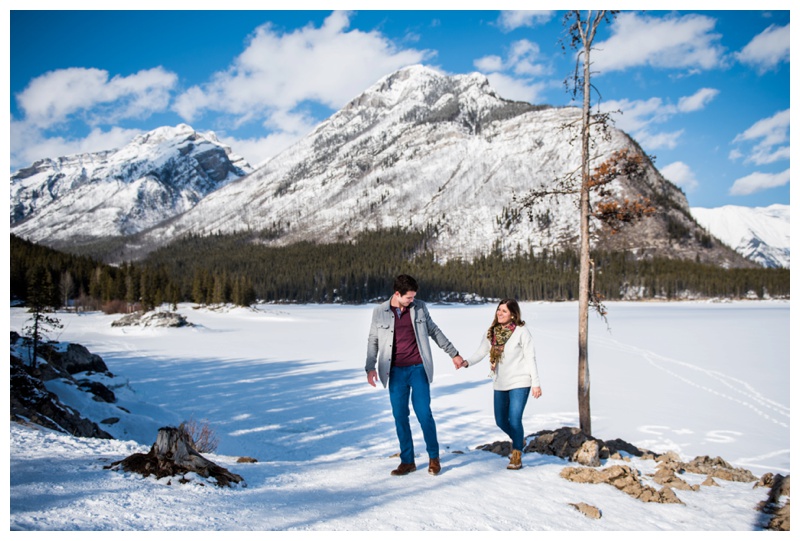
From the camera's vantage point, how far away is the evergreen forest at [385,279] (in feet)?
Result: 257

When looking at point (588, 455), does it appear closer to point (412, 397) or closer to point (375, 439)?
point (412, 397)

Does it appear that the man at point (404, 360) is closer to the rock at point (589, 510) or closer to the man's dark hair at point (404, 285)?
the man's dark hair at point (404, 285)

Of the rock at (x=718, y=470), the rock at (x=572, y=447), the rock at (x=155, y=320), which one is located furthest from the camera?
the rock at (x=155, y=320)

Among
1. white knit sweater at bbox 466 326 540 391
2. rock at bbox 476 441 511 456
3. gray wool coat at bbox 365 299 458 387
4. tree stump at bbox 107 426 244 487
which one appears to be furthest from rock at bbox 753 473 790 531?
tree stump at bbox 107 426 244 487

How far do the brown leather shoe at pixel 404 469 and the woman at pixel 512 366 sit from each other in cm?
137

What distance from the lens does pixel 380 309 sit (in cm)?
603

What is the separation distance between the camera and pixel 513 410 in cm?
661

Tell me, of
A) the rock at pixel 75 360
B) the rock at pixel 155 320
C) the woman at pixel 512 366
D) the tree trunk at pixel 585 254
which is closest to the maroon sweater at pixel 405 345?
the woman at pixel 512 366

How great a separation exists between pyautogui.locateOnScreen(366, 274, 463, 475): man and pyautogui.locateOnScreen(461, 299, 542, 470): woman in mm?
804

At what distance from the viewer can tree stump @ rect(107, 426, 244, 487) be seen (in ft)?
15.6

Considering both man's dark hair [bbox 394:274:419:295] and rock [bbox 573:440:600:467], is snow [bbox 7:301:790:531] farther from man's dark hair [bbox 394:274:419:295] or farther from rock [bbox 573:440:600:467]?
man's dark hair [bbox 394:274:419:295]

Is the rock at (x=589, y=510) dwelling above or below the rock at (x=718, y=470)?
above

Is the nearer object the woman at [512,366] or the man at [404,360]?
the man at [404,360]
